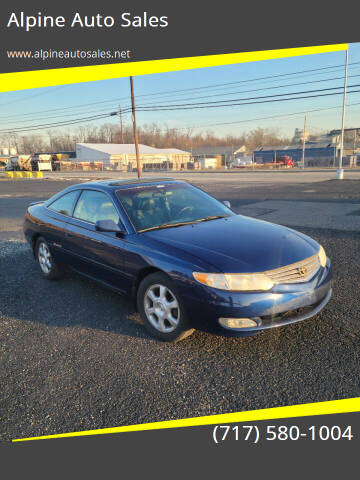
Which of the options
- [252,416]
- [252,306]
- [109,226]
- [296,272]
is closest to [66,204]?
[109,226]

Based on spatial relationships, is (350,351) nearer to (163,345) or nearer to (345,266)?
(163,345)

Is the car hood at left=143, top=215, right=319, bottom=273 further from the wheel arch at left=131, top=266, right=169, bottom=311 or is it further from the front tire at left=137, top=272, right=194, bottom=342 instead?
the front tire at left=137, top=272, right=194, bottom=342

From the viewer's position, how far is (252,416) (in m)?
2.38

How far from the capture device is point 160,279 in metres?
3.22

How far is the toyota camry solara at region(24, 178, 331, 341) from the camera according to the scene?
9.46ft

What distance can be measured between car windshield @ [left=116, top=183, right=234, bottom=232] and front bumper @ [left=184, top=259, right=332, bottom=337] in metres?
1.14

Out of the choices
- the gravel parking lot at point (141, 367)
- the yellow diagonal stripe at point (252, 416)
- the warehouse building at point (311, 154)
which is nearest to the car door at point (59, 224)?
the gravel parking lot at point (141, 367)

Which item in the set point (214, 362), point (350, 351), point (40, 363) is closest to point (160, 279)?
point (214, 362)

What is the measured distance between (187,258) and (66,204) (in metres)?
2.50

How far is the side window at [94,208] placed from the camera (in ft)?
13.2

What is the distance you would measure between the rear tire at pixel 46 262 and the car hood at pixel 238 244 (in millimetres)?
2051

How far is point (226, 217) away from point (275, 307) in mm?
1617

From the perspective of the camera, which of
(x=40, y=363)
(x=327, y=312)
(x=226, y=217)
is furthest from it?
(x=226, y=217)

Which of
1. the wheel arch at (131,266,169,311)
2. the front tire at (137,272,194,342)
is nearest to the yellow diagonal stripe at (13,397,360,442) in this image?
the front tire at (137,272,194,342)
